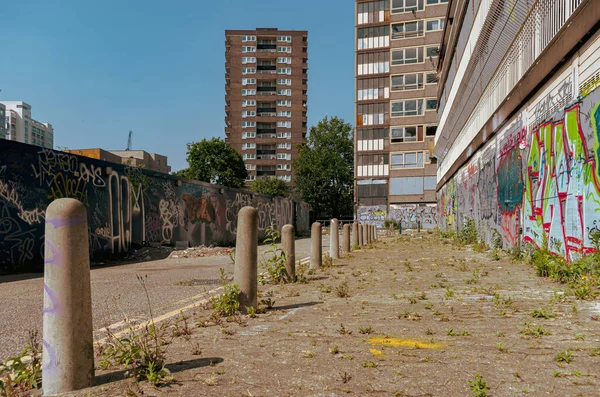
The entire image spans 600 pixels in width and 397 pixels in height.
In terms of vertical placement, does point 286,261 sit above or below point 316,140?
below

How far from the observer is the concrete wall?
23.0 feet

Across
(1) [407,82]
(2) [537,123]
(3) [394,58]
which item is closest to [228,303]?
(2) [537,123]

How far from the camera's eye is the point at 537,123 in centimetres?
978

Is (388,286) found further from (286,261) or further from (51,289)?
(51,289)

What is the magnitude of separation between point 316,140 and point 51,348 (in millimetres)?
72578

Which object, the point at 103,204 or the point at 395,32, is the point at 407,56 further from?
the point at 103,204

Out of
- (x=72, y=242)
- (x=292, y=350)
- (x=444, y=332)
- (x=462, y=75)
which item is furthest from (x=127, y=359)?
(x=462, y=75)

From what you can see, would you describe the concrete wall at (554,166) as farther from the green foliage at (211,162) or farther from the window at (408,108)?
the green foliage at (211,162)

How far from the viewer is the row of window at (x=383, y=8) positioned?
177 ft

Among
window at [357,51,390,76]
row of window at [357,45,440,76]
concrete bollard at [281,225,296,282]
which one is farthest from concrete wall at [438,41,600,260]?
window at [357,51,390,76]

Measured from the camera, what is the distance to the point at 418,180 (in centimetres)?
5378

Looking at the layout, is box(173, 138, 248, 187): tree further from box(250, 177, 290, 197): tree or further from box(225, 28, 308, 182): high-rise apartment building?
box(225, 28, 308, 182): high-rise apartment building

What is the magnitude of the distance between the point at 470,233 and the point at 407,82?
37.7m

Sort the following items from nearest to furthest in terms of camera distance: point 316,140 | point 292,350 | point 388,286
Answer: point 292,350 → point 388,286 → point 316,140
